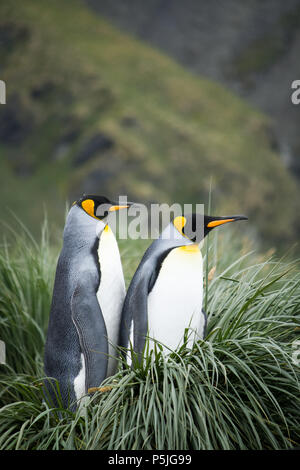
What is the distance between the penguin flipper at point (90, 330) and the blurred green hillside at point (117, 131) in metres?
13.5

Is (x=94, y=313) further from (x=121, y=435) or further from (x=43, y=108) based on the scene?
(x=43, y=108)

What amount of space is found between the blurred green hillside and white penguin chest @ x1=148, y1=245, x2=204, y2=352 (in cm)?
1342

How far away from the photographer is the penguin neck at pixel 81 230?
1.54m

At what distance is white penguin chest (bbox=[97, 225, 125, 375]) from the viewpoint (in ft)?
5.00

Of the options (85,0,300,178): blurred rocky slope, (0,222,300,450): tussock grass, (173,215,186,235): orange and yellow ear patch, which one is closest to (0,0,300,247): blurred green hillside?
(85,0,300,178): blurred rocky slope

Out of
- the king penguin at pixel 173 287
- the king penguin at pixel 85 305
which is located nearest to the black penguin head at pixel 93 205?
the king penguin at pixel 85 305

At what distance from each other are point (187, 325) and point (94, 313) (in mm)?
334

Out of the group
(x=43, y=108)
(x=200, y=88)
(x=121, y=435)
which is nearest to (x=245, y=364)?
(x=121, y=435)

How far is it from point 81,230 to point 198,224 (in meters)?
0.42

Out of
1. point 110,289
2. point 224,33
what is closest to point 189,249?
point 110,289

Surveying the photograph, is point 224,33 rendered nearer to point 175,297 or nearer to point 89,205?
point 89,205

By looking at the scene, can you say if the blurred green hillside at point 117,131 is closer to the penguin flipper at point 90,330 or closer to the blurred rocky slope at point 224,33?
the blurred rocky slope at point 224,33

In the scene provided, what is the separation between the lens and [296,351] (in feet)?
4.64

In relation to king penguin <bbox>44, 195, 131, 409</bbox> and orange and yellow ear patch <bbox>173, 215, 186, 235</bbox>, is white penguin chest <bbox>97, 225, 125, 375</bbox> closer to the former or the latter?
king penguin <bbox>44, 195, 131, 409</bbox>
